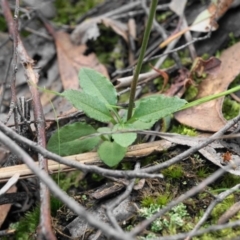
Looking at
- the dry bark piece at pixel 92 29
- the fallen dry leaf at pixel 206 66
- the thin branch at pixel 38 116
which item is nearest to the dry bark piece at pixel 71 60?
the dry bark piece at pixel 92 29

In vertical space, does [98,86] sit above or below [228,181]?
above

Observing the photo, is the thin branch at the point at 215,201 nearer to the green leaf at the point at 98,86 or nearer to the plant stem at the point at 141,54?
the plant stem at the point at 141,54

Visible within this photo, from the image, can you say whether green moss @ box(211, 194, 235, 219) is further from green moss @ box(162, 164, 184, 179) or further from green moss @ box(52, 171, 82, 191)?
green moss @ box(52, 171, 82, 191)

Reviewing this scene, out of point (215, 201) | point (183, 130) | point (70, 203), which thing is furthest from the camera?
point (183, 130)

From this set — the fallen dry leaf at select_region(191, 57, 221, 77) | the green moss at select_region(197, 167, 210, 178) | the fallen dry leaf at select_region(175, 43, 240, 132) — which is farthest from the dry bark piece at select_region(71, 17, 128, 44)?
the green moss at select_region(197, 167, 210, 178)

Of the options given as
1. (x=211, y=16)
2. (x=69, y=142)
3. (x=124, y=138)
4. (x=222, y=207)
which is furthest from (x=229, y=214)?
(x=211, y=16)

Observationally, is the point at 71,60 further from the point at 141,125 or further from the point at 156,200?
the point at 156,200
